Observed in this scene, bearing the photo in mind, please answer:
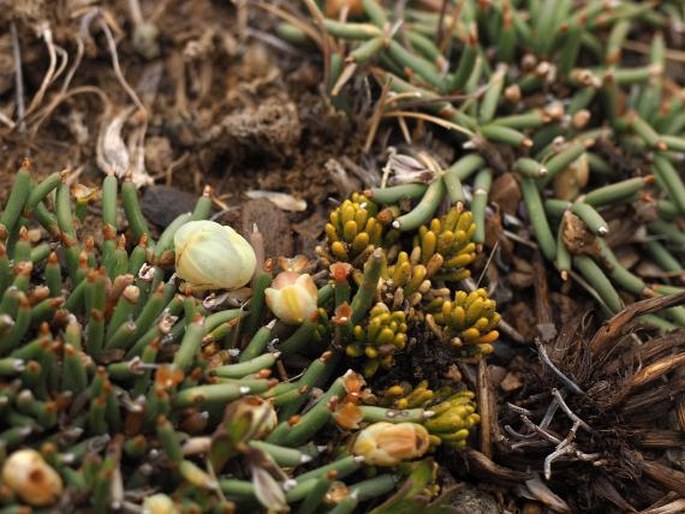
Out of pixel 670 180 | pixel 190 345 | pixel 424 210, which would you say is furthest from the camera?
pixel 670 180

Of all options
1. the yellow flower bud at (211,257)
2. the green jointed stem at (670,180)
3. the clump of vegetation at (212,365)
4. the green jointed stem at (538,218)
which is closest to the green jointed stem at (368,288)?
the clump of vegetation at (212,365)

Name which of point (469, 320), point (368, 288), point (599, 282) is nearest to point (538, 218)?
point (599, 282)

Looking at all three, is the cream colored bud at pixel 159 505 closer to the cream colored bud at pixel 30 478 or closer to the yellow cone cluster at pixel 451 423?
the cream colored bud at pixel 30 478

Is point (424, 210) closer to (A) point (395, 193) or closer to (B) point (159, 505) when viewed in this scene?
(A) point (395, 193)

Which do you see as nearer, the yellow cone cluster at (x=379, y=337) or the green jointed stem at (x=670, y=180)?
the yellow cone cluster at (x=379, y=337)

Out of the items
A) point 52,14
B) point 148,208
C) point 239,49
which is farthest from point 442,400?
point 52,14

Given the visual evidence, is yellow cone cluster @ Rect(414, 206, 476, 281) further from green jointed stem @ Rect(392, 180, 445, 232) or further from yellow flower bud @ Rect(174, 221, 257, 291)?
yellow flower bud @ Rect(174, 221, 257, 291)
